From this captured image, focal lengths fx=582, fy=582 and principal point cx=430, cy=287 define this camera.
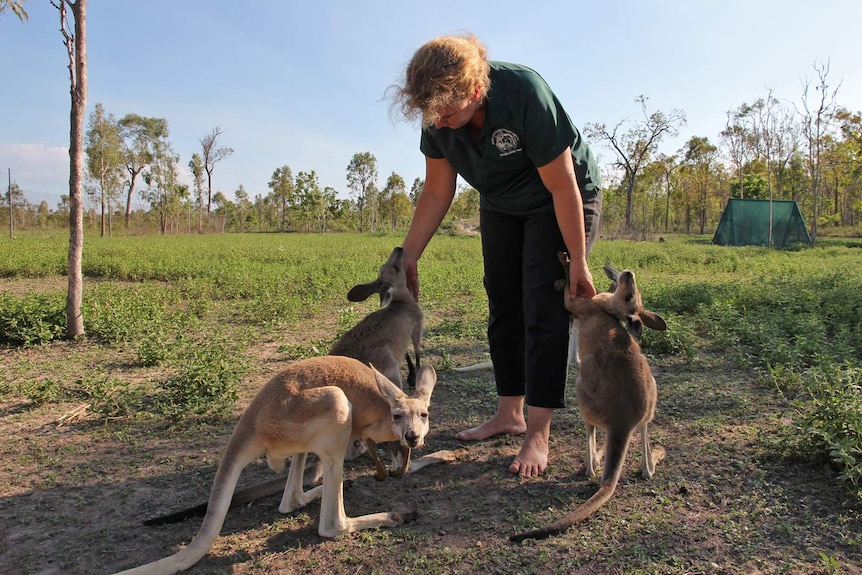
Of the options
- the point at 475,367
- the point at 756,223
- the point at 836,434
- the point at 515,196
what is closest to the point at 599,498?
the point at 836,434

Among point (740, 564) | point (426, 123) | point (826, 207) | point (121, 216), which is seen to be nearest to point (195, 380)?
point (426, 123)

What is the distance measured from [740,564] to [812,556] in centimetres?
29

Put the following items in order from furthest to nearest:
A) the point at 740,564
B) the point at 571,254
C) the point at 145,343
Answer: the point at 145,343 < the point at 571,254 < the point at 740,564

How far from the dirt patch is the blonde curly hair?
74.5 inches

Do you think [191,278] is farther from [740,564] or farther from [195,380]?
[740,564]

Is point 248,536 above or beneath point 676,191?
beneath

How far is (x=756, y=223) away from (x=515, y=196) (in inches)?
1035

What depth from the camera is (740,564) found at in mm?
2229

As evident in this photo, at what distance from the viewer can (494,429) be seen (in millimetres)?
3605

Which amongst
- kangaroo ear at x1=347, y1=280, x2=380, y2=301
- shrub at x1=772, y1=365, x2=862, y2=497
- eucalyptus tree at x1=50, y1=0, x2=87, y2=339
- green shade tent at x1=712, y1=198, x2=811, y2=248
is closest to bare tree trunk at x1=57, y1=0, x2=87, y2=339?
eucalyptus tree at x1=50, y1=0, x2=87, y2=339

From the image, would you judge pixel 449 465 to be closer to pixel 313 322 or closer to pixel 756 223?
pixel 313 322

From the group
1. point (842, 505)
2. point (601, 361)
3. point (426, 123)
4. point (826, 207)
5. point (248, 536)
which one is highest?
point (826, 207)

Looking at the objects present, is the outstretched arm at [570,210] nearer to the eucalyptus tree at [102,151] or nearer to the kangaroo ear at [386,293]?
the kangaroo ear at [386,293]

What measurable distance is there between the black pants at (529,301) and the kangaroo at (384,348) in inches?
23.9
